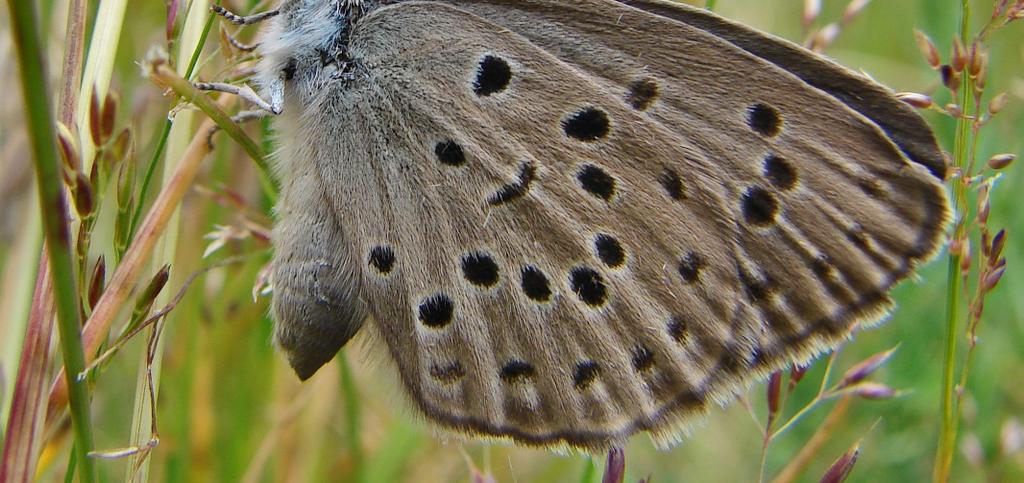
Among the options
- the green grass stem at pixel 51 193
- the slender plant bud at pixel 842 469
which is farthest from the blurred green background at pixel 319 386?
the green grass stem at pixel 51 193

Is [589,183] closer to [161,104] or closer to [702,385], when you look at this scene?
[702,385]

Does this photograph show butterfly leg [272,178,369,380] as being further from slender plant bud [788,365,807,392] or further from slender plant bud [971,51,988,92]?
slender plant bud [971,51,988,92]

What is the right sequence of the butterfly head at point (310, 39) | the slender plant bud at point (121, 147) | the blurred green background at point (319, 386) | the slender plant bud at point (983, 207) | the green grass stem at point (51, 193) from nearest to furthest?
1. the green grass stem at point (51, 193)
2. the slender plant bud at point (121, 147)
3. the slender plant bud at point (983, 207)
4. the butterfly head at point (310, 39)
5. the blurred green background at point (319, 386)

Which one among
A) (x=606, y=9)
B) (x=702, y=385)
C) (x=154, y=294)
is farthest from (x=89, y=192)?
(x=702, y=385)

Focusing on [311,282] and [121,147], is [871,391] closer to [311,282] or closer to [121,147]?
[311,282]

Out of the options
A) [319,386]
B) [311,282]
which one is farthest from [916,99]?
[319,386]

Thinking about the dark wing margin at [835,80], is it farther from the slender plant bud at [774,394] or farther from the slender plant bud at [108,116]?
the slender plant bud at [108,116]
